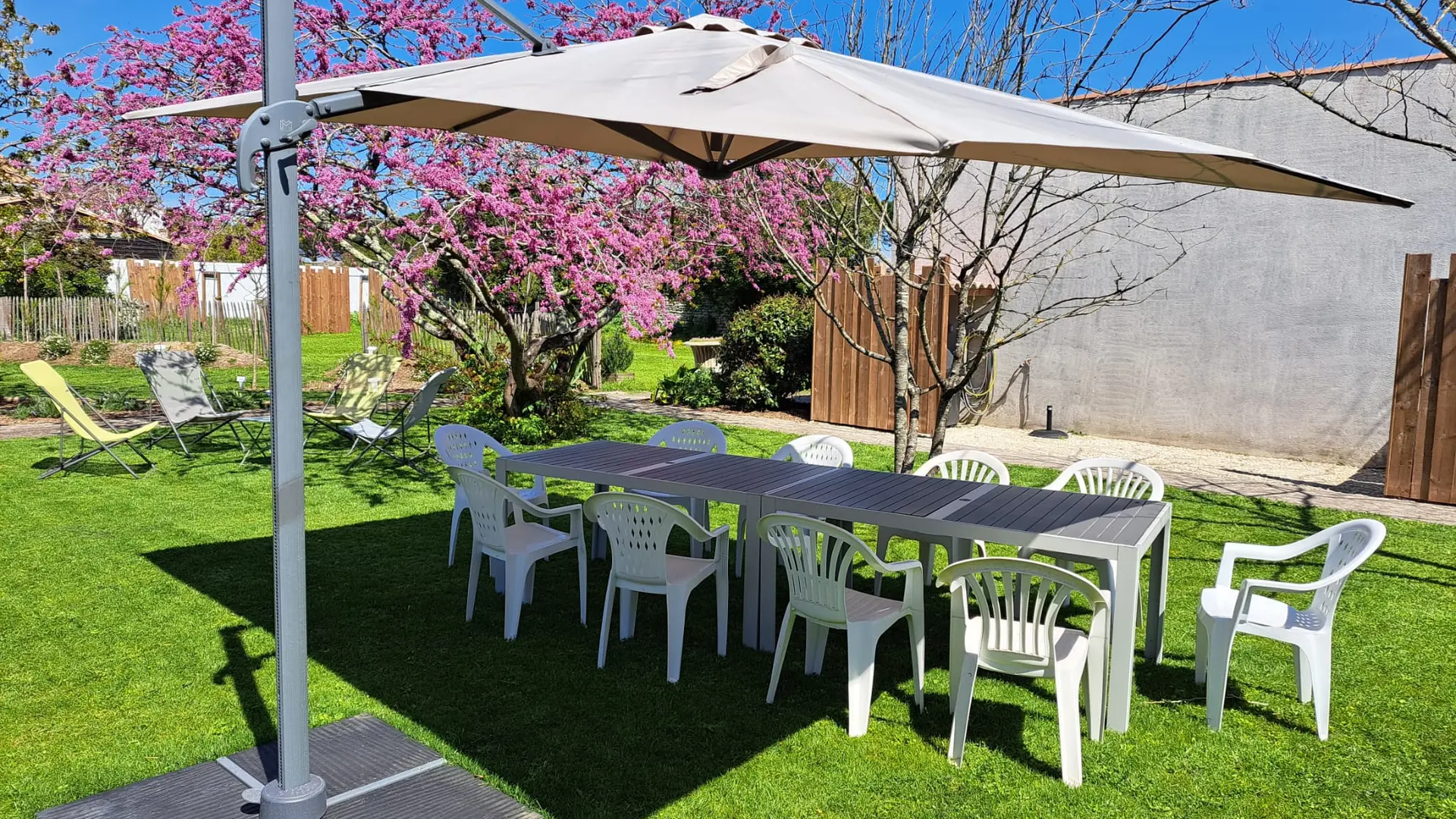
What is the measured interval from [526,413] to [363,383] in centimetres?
188

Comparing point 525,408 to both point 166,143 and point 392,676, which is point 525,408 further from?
point 392,676

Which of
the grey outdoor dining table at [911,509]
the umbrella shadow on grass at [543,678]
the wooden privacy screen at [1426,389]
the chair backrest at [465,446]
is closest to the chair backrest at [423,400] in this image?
the chair backrest at [465,446]

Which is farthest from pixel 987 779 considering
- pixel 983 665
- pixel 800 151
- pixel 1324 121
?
pixel 1324 121

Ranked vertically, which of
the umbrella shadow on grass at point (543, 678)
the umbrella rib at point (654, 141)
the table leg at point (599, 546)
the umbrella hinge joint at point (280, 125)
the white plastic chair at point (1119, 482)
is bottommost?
the umbrella shadow on grass at point (543, 678)

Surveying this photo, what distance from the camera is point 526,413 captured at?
1109 centimetres

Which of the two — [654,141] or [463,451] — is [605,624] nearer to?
[654,141]

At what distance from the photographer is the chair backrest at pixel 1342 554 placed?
3.57 meters

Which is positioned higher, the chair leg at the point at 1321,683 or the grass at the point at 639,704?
the chair leg at the point at 1321,683

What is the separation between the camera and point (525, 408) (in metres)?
11.1

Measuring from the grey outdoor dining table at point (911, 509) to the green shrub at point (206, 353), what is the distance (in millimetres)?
15388

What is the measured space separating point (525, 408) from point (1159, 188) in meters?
8.00

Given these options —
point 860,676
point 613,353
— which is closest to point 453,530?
point 860,676

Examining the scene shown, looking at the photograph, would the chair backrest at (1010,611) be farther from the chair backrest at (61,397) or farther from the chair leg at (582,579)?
the chair backrest at (61,397)

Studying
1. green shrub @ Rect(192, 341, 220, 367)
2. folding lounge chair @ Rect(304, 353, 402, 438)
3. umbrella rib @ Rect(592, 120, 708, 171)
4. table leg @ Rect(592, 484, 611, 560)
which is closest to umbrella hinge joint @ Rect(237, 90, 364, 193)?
umbrella rib @ Rect(592, 120, 708, 171)
